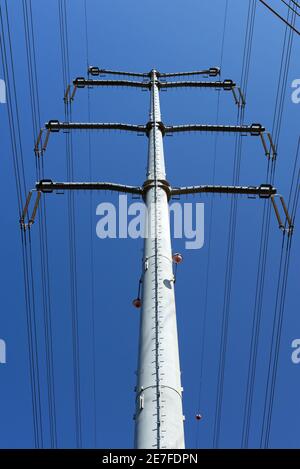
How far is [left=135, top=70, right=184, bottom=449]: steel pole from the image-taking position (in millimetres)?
11438

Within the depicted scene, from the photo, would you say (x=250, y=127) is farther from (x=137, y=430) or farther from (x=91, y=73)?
(x=137, y=430)

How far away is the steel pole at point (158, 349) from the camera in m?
11.4

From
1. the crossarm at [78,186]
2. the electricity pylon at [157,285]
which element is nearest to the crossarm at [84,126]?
the electricity pylon at [157,285]

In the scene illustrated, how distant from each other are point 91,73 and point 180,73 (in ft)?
16.8

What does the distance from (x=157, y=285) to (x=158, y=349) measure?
2239 mm

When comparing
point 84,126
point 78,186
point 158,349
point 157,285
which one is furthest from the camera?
point 84,126

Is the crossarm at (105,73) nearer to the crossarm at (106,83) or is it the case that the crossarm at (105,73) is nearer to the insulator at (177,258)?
the crossarm at (106,83)

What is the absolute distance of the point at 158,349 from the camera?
1302 centimetres

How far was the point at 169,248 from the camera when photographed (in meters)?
16.6

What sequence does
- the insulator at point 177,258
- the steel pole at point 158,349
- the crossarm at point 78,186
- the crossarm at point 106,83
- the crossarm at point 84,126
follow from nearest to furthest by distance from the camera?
the steel pole at point 158,349 → the insulator at point 177,258 → the crossarm at point 78,186 → the crossarm at point 84,126 → the crossarm at point 106,83

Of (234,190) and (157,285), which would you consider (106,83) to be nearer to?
(234,190)

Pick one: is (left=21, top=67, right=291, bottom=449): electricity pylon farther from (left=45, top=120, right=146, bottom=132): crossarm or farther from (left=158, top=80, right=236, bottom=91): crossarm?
(left=158, top=80, right=236, bottom=91): crossarm

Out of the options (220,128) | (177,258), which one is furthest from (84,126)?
(177,258)
